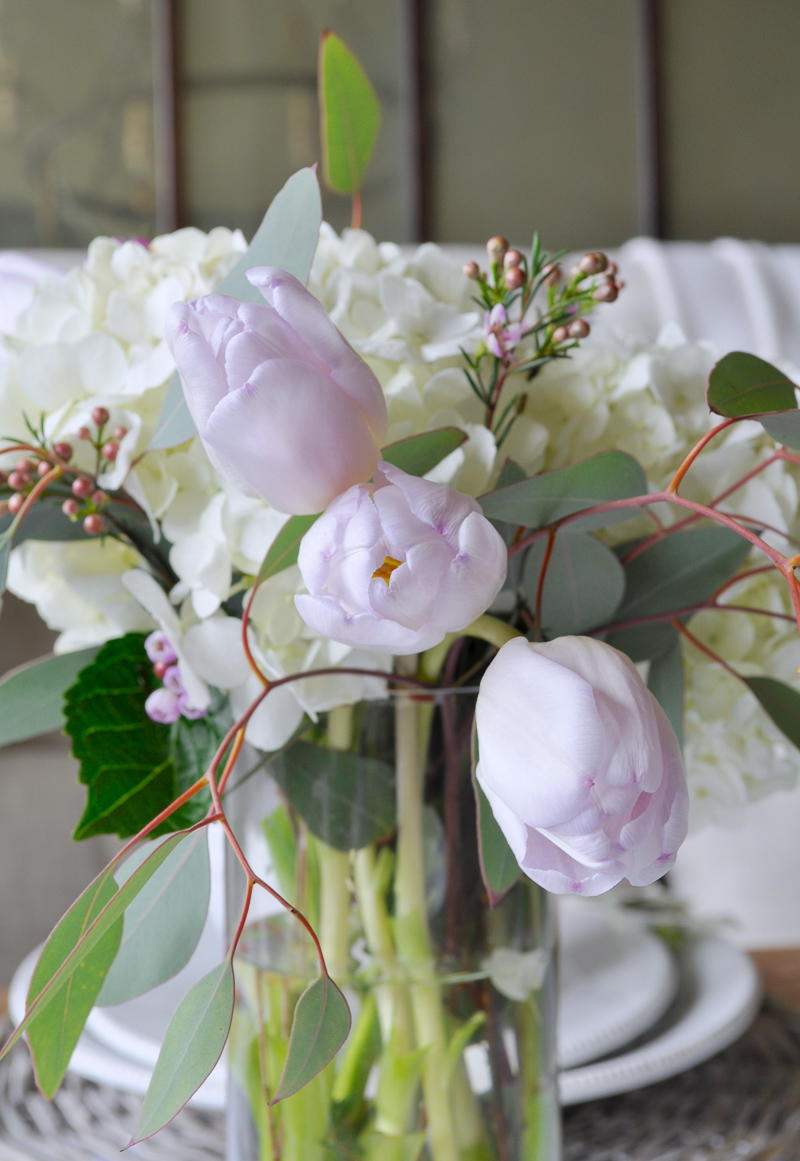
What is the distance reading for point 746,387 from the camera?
0.76 ft

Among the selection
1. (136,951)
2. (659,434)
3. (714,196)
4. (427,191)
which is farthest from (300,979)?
(714,196)

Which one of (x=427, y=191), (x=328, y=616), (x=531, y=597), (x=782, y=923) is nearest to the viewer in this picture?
(x=328, y=616)

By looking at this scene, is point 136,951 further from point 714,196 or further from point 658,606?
point 714,196

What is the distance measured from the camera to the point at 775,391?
0.24 meters

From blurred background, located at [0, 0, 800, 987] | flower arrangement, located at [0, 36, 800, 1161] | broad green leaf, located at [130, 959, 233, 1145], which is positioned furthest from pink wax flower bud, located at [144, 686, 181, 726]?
blurred background, located at [0, 0, 800, 987]

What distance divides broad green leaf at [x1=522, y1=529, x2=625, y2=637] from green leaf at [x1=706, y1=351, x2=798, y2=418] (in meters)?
0.05

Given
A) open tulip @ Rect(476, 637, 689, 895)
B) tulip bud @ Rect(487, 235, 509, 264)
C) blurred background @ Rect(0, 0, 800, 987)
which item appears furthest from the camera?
blurred background @ Rect(0, 0, 800, 987)

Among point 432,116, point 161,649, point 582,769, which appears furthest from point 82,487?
point 432,116

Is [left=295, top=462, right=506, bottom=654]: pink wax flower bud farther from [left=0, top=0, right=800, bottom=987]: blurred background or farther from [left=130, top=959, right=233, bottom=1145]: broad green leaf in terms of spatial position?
[left=0, top=0, right=800, bottom=987]: blurred background

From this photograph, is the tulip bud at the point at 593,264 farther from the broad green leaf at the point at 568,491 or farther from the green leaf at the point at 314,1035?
the green leaf at the point at 314,1035

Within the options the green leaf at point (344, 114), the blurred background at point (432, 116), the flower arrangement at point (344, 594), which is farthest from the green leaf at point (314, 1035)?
the blurred background at point (432, 116)

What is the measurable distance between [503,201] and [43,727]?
2.05 metres

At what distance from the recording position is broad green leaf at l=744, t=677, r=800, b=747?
30 cm

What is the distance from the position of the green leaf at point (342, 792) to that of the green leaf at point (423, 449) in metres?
0.10
